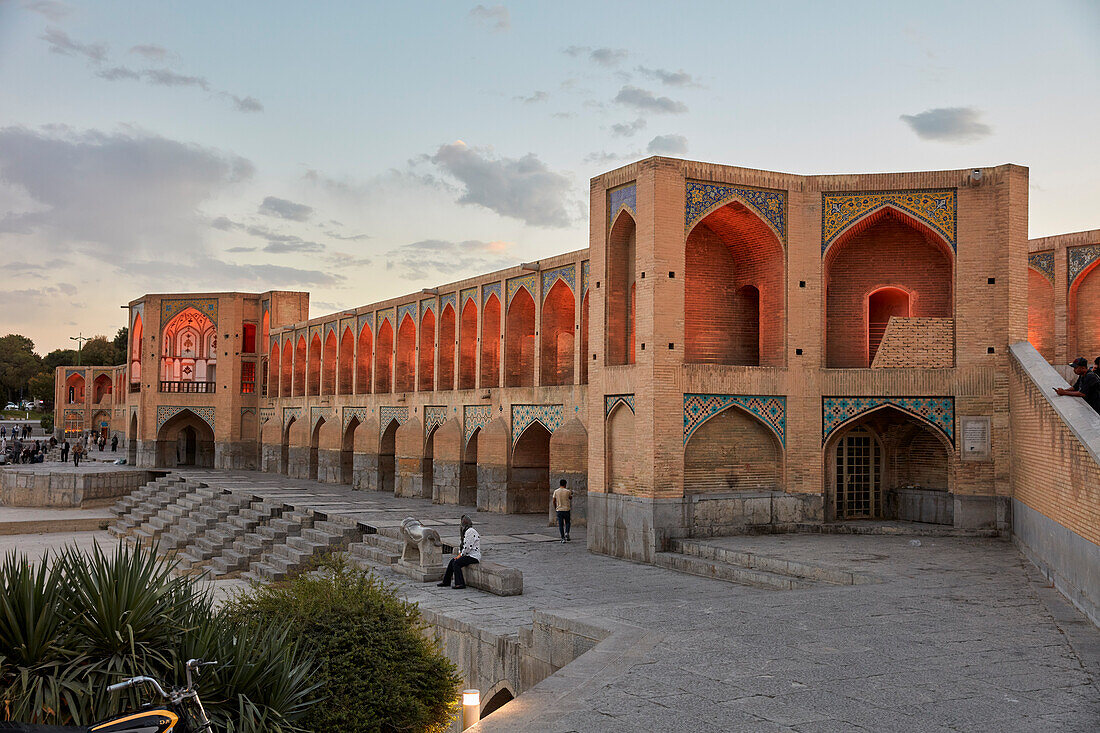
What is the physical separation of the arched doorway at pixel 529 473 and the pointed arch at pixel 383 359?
28.5 ft

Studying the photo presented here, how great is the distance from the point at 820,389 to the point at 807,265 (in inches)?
74.8

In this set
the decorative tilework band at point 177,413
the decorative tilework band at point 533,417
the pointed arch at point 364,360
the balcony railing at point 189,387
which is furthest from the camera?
the balcony railing at point 189,387

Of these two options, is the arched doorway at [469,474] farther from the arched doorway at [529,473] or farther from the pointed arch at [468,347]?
the arched doorway at [529,473]

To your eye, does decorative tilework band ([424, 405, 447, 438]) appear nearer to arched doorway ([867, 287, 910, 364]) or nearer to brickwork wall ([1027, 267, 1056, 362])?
arched doorway ([867, 287, 910, 364])

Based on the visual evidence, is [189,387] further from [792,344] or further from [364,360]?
[792,344]

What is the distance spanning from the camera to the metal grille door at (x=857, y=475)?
1506 cm

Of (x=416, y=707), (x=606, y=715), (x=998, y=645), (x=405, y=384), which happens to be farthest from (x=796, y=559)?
(x=405, y=384)

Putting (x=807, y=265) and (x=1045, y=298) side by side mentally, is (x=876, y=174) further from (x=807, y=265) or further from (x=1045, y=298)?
(x=1045, y=298)

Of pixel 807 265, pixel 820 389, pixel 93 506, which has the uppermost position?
pixel 807 265

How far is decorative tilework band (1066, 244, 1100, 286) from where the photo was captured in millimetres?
17547

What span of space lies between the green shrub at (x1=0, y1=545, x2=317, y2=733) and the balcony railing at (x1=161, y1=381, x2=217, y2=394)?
3089 cm

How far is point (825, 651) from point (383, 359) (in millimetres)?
22549

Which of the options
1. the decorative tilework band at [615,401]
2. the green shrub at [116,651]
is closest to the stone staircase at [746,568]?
the decorative tilework band at [615,401]

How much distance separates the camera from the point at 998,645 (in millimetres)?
6652
